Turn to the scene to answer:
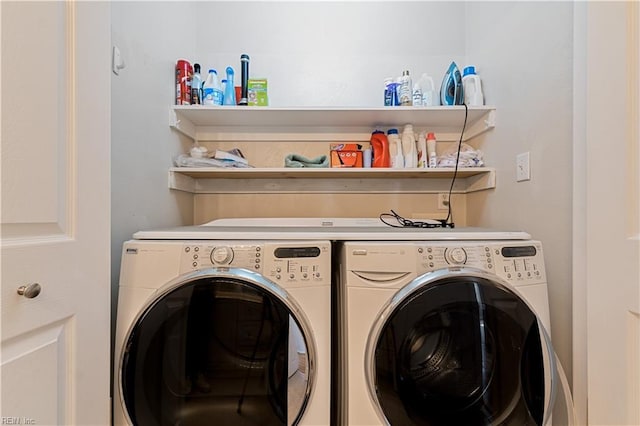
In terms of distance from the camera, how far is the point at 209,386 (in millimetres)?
A: 973

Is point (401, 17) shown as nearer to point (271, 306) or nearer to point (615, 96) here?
point (615, 96)

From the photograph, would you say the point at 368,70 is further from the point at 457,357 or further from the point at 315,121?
the point at 457,357

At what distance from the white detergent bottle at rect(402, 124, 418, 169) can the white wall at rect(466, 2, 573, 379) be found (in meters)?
0.36

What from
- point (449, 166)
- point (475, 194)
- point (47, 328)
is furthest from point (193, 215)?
A: point (475, 194)

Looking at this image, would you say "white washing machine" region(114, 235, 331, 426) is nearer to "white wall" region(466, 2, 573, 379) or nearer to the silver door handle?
the silver door handle

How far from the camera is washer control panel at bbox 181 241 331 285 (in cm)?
99

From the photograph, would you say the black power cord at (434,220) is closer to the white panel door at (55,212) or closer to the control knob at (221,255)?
the control knob at (221,255)

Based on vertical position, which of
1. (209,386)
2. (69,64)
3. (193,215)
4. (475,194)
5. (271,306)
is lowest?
(209,386)

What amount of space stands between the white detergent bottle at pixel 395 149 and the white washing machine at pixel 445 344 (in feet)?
2.46

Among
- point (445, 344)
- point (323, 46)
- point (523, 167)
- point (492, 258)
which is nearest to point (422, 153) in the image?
point (523, 167)

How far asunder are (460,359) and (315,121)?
134cm

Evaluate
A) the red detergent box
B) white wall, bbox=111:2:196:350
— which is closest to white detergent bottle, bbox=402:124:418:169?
the red detergent box

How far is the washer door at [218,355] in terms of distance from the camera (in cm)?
96

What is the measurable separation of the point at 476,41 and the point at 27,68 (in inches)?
77.6
